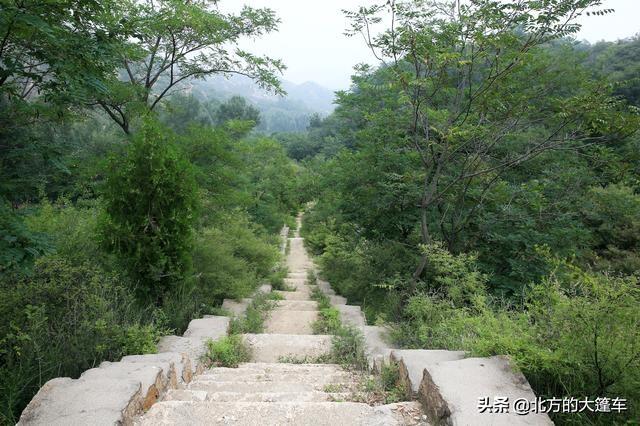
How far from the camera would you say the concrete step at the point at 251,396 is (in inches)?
122

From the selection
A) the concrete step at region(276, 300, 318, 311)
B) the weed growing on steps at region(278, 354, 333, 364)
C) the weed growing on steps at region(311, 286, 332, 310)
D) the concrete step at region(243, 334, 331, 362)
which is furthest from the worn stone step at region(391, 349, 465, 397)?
the concrete step at region(276, 300, 318, 311)

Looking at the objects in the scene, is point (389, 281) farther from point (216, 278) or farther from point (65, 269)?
point (65, 269)

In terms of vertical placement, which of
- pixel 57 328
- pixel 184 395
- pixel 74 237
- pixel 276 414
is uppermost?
pixel 74 237

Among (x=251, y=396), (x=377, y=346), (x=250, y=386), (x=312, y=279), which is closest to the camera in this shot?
(x=251, y=396)

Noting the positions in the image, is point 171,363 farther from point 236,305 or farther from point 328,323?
point 236,305

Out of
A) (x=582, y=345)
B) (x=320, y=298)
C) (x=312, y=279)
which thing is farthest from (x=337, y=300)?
(x=582, y=345)

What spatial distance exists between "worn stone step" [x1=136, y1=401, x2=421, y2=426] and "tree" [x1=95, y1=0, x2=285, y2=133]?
6.17 metres

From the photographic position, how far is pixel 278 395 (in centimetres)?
315

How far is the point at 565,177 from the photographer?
21.2 feet

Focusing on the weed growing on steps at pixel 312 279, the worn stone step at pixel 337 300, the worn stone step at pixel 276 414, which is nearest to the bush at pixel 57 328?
the worn stone step at pixel 276 414

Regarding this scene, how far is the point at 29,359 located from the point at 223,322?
2.60 meters

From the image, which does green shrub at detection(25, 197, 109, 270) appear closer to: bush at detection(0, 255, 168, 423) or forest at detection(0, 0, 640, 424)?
forest at detection(0, 0, 640, 424)

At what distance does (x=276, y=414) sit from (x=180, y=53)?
26.7 feet

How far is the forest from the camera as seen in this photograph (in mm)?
2867
